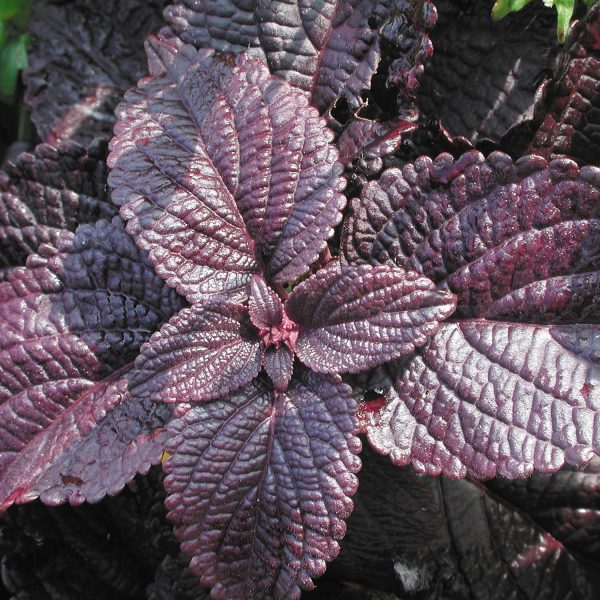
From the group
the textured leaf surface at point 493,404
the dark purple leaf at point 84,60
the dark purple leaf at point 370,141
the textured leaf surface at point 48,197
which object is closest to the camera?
the textured leaf surface at point 493,404

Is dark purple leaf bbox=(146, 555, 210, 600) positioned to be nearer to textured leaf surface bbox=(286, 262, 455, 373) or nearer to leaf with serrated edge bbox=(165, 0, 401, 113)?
textured leaf surface bbox=(286, 262, 455, 373)

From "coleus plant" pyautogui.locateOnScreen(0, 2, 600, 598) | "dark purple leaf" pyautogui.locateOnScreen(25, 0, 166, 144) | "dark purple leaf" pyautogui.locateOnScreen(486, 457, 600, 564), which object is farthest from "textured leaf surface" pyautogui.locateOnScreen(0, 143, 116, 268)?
"dark purple leaf" pyautogui.locateOnScreen(486, 457, 600, 564)

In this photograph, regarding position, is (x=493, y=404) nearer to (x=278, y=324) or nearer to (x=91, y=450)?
(x=278, y=324)

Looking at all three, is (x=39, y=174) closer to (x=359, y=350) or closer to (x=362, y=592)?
(x=359, y=350)

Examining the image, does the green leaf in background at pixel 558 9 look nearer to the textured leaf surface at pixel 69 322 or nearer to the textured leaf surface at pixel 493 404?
the textured leaf surface at pixel 493 404

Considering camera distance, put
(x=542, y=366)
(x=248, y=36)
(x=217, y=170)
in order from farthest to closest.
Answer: (x=248, y=36), (x=217, y=170), (x=542, y=366)

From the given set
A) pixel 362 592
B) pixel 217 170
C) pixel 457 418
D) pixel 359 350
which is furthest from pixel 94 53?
pixel 362 592

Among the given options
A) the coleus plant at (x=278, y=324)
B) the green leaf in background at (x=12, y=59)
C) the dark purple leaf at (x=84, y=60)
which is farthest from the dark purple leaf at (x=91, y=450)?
the green leaf in background at (x=12, y=59)
